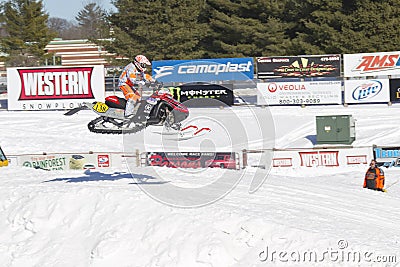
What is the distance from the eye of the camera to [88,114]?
34594 mm

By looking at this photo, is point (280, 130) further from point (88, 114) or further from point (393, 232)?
point (393, 232)

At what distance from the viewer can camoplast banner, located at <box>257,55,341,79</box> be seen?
34.4m

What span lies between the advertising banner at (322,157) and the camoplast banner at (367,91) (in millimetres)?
10196

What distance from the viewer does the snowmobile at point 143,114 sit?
44.5ft

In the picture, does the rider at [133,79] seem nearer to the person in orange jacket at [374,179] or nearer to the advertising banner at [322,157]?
the person in orange jacket at [374,179]

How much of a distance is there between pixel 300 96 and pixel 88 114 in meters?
11.0

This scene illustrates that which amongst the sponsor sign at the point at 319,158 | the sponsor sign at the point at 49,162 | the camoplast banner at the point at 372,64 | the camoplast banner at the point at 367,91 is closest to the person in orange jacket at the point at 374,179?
the sponsor sign at the point at 319,158

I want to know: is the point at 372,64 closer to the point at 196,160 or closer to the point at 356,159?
the point at 356,159

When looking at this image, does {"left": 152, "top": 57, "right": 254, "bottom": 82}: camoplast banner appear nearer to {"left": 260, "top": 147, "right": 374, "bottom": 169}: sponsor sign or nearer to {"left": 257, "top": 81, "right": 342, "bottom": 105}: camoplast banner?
{"left": 257, "top": 81, "right": 342, "bottom": 105}: camoplast banner

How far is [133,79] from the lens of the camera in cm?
1400

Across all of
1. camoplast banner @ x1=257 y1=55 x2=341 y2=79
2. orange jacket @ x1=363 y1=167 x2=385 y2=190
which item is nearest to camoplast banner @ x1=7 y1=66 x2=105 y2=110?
camoplast banner @ x1=257 y1=55 x2=341 y2=79

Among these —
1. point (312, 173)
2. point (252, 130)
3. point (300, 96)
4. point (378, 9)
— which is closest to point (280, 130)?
point (252, 130)

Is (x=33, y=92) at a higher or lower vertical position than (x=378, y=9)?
lower

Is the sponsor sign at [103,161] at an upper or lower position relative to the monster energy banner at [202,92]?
lower
